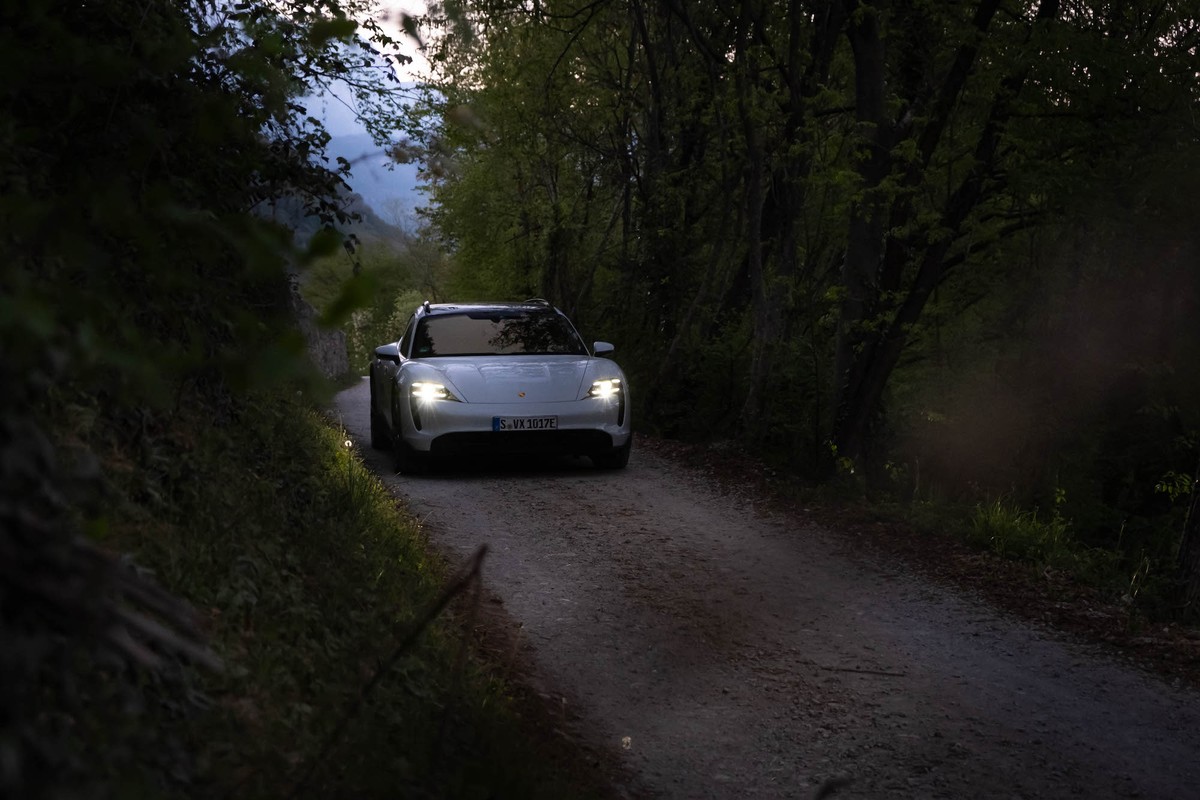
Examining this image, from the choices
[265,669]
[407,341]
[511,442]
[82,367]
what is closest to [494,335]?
[407,341]

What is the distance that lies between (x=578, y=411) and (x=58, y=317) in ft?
31.7

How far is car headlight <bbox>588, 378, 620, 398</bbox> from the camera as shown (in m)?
11.8

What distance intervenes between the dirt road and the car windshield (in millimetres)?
3246

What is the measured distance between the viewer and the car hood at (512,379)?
11.6 meters

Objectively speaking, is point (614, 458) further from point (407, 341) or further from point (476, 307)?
point (407, 341)

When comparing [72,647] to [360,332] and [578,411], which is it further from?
[360,332]

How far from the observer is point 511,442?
456 inches

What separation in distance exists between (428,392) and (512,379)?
85cm

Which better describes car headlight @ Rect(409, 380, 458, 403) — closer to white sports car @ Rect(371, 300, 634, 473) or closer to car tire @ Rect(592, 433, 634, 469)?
white sports car @ Rect(371, 300, 634, 473)

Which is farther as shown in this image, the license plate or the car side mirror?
the car side mirror

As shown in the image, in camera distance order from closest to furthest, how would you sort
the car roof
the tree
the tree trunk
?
the tree
the tree trunk
the car roof

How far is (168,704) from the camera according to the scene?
3.44 m

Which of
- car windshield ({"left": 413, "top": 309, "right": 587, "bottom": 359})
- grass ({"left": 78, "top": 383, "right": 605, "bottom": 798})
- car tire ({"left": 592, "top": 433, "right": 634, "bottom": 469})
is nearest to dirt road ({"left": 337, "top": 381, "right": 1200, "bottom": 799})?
grass ({"left": 78, "top": 383, "right": 605, "bottom": 798})

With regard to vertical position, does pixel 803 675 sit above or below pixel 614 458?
above
